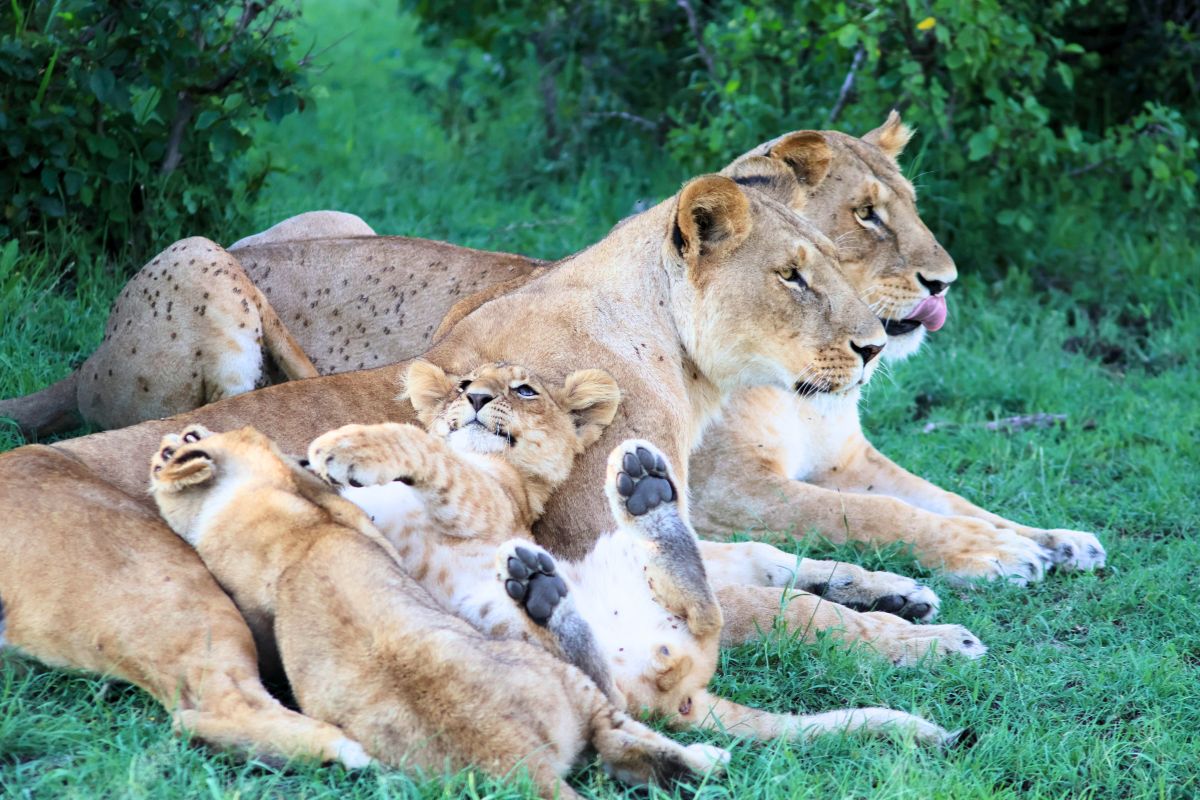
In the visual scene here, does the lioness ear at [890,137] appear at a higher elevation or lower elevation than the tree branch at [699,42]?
higher

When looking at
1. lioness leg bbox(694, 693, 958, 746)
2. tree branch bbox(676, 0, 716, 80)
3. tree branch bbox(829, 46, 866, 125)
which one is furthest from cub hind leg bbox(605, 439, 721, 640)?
tree branch bbox(676, 0, 716, 80)

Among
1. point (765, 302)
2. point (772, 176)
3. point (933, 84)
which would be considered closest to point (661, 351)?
point (765, 302)

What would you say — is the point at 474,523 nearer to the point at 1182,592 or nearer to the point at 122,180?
the point at 1182,592

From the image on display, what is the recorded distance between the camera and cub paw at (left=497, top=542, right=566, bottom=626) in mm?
3098

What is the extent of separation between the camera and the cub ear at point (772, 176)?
4.59m

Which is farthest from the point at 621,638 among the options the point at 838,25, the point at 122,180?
the point at 838,25

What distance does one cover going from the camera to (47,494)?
3121mm

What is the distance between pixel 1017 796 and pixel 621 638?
89cm

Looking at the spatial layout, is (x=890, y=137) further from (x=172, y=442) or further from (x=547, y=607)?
(x=172, y=442)

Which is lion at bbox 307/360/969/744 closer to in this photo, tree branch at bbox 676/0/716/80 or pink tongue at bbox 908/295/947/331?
pink tongue at bbox 908/295/947/331

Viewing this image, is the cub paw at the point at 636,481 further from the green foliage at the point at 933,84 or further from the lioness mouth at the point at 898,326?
the green foliage at the point at 933,84

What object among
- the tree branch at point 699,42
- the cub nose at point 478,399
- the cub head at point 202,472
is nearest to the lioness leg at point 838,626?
the cub nose at point 478,399

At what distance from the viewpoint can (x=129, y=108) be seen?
5.51 m

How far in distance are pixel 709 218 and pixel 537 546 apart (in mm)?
1092
